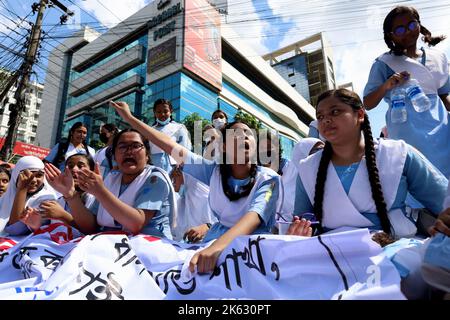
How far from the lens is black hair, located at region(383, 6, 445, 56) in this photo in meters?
2.41

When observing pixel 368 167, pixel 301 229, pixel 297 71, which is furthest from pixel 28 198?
pixel 297 71

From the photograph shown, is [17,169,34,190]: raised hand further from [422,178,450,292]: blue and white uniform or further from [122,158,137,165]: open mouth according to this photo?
[422,178,450,292]: blue and white uniform

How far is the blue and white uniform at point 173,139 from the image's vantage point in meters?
4.06

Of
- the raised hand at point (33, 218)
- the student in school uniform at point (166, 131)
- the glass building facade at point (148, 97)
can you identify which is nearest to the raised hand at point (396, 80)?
the student in school uniform at point (166, 131)

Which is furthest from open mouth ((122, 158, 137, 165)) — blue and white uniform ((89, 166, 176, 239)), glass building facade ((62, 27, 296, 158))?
glass building facade ((62, 27, 296, 158))

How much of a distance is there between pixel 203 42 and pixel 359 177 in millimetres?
29831

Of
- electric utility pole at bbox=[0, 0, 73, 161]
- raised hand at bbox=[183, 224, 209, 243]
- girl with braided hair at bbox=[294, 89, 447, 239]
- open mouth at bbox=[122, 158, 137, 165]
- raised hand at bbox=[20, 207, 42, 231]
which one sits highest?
electric utility pole at bbox=[0, 0, 73, 161]

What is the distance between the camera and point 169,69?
27.4 metres

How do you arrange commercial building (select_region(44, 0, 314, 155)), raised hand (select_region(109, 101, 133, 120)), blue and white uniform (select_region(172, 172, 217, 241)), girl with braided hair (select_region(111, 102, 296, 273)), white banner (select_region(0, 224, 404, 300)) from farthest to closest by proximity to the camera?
commercial building (select_region(44, 0, 314, 155))
blue and white uniform (select_region(172, 172, 217, 241))
raised hand (select_region(109, 101, 133, 120))
girl with braided hair (select_region(111, 102, 296, 273))
white banner (select_region(0, 224, 404, 300))

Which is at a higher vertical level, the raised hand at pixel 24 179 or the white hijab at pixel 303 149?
the white hijab at pixel 303 149

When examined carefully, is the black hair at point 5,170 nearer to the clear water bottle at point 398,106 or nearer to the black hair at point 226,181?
the black hair at point 226,181

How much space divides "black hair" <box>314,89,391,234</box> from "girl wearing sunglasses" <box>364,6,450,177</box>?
2.51ft

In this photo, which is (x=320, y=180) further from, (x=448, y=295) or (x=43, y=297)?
(x=43, y=297)

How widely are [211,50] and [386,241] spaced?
100 ft
